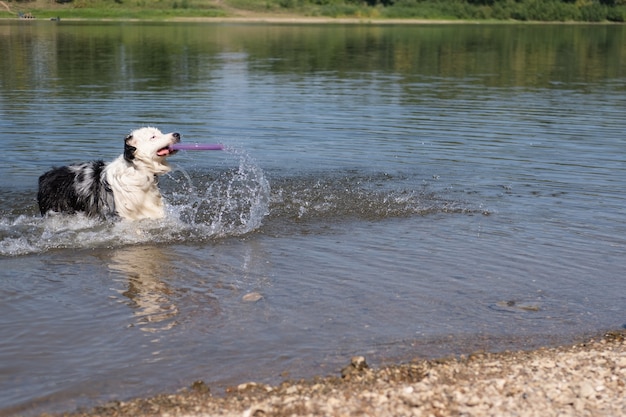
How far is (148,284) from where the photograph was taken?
30.8 ft

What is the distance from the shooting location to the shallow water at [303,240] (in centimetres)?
766

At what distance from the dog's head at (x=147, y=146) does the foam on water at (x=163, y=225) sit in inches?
37.1

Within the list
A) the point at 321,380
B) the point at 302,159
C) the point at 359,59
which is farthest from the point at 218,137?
the point at 359,59

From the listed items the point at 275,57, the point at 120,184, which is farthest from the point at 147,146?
the point at 275,57

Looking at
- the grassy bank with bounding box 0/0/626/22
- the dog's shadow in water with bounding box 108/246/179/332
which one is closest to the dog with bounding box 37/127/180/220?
the dog's shadow in water with bounding box 108/246/179/332

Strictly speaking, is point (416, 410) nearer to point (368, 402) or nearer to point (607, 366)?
point (368, 402)

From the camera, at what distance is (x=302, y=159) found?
1609 centimetres

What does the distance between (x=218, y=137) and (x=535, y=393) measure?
12.5m

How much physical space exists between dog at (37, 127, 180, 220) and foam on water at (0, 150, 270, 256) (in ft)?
0.47

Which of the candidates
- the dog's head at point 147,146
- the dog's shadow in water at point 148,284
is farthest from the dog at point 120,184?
the dog's shadow in water at point 148,284

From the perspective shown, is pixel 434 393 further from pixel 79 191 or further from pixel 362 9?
pixel 362 9

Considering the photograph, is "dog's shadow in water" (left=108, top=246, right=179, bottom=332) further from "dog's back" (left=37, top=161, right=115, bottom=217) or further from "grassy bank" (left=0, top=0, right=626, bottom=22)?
"grassy bank" (left=0, top=0, right=626, bottom=22)

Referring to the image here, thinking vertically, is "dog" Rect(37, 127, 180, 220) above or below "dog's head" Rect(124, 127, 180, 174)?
below

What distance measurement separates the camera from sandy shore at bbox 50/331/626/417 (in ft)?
20.7
